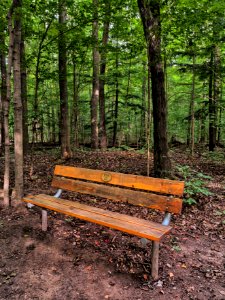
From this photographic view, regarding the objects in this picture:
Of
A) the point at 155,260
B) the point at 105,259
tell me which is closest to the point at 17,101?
the point at 105,259

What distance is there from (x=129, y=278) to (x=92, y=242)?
0.91 m

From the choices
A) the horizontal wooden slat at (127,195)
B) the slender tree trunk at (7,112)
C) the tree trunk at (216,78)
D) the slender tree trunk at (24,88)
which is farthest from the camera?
the tree trunk at (216,78)

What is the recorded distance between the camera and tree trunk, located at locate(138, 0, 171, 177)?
5281 millimetres

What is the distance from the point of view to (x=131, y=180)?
11.5 ft

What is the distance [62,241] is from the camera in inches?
138

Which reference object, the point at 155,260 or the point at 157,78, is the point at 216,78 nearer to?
the point at 157,78

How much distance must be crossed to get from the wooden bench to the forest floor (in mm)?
283

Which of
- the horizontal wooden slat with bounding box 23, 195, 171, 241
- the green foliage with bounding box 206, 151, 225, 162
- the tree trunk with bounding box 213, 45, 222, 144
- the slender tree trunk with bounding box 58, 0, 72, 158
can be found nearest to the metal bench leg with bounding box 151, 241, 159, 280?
the horizontal wooden slat with bounding box 23, 195, 171, 241

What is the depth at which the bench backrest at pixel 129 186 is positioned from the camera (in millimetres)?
3160

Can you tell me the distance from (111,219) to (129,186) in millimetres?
670

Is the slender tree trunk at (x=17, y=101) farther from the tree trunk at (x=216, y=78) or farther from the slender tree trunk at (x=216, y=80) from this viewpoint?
the slender tree trunk at (x=216, y=80)

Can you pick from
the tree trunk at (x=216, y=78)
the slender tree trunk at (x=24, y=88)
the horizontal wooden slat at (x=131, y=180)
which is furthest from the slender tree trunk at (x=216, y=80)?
the slender tree trunk at (x=24, y=88)

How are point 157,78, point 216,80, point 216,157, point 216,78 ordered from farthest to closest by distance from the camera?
1. point 216,80
2. point 216,157
3. point 216,78
4. point 157,78

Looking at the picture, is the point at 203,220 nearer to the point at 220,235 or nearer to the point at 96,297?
the point at 220,235
